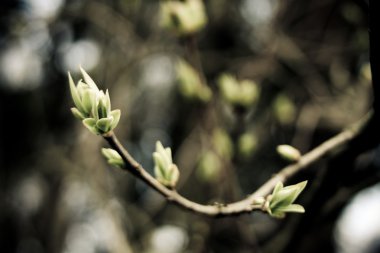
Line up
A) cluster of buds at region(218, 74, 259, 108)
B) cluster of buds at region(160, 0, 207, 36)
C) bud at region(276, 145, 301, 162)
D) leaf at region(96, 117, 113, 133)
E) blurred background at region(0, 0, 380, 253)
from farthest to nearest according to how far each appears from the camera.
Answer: blurred background at region(0, 0, 380, 253)
cluster of buds at region(218, 74, 259, 108)
cluster of buds at region(160, 0, 207, 36)
bud at region(276, 145, 301, 162)
leaf at region(96, 117, 113, 133)

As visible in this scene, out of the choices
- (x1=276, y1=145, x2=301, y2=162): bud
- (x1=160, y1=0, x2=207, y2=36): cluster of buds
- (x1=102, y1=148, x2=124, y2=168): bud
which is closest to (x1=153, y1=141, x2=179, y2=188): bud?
(x1=102, y1=148, x2=124, y2=168): bud

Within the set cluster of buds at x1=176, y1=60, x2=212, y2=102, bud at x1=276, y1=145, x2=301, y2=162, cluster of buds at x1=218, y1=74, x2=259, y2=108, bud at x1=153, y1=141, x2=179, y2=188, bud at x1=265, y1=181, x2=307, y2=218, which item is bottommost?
bud at x1=153, y1=141, x2=179, y2=188

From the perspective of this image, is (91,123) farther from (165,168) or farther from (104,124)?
(165,168)

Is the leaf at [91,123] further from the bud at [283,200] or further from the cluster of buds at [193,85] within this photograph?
the cluster of buds at [193,85]

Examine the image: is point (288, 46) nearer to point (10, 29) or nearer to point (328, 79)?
point (328, 79)

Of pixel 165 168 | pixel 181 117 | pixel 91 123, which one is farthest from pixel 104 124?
pixel 181 117

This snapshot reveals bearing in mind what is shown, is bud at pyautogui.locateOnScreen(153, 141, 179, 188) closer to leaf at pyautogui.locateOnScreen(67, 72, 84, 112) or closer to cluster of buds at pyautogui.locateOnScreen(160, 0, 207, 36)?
leaf at pyautogui.locateOnScreen(67, 72, 84, 112)
